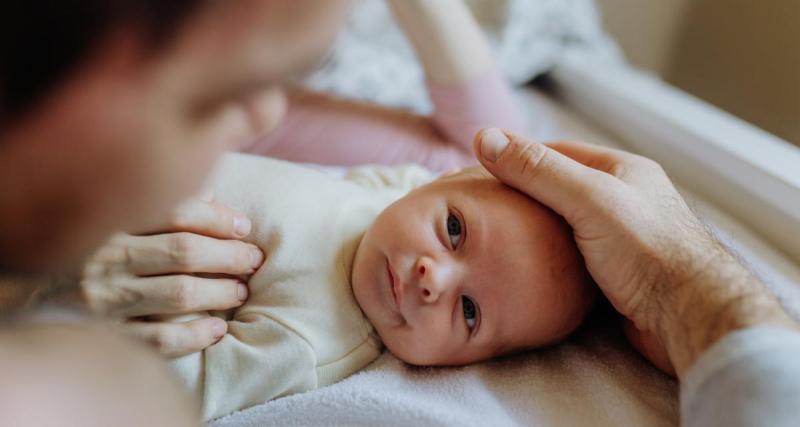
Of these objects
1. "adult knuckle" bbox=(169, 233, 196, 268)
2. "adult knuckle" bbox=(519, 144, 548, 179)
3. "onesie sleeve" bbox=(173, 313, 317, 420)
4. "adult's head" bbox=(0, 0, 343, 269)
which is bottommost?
"onesie sleeve" bbox=(173, 313, 317, 420)

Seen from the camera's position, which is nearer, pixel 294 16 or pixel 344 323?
pixel 294 16

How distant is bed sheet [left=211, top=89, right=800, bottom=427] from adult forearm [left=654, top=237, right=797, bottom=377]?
0.28 feet

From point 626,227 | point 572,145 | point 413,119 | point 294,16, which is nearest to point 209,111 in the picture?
point 294,16

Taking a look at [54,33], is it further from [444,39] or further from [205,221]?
[444,39]

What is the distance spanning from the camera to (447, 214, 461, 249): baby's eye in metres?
0.77

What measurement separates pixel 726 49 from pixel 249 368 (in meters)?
1.61

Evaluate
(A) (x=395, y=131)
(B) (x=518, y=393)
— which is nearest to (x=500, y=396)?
(B) (x=518, y=393)

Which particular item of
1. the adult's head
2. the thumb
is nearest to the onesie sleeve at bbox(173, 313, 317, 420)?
the thumb

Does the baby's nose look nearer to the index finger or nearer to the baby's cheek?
the baby's cheek

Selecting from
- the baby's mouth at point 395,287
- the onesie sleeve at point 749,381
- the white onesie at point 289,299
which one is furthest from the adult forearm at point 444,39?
the onesie sleeve at point 749,381

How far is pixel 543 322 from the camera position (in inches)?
29.2

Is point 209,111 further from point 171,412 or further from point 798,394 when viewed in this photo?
point 798,394

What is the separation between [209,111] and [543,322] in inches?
20.6

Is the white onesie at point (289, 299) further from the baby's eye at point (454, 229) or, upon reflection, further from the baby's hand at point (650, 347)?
the baby's hand at point (650, 347)
